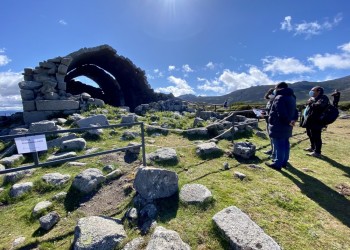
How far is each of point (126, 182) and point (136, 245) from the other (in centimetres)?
232

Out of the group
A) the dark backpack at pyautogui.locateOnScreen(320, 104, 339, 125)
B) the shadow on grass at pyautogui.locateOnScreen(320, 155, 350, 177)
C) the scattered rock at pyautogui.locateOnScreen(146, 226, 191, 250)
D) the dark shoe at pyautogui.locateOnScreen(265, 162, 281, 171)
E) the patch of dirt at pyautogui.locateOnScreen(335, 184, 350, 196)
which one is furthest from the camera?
the dark backpack at pyautogui.locateOnScreen(320, 104, 339, 125)

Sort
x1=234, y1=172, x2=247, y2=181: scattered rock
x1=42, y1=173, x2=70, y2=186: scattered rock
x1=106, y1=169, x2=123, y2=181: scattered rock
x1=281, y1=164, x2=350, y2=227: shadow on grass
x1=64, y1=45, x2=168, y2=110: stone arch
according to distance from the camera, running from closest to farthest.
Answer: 1. x1=281, y1=164, x2=350, y2=227: shadow on grass
2. x1=42, y1=173, x2=70, y2=186: scattered rock
3. x1=234, y1=172, x2=247, y2=181: scattered rock
4. x1=106, y1=169, x2=123, y2=181: scattered rock
5. x1=64, y1=45, x2=168, y2=110: stone arch

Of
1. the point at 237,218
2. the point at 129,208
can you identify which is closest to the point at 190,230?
the point at 237,218

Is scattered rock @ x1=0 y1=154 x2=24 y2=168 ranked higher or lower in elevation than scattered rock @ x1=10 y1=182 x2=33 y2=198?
higher

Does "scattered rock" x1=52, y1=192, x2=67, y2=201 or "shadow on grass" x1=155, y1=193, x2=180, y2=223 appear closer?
"shadow on grass" x1=155, y1=193, x2=180, y2=223

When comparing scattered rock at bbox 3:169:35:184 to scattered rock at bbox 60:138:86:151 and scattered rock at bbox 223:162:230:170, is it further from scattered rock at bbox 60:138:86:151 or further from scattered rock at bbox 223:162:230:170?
scattered rock at bbox 223:162:230:170

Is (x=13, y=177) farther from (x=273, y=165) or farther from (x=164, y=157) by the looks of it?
(x=273, y=165)

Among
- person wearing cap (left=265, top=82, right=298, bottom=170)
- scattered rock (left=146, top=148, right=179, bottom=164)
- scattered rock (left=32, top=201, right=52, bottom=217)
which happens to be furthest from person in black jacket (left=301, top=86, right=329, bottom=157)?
scattered rock (left=32, top=201, right=52, bottom=217)

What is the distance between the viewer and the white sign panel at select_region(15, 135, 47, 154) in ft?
13.9

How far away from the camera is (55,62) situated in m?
14.0

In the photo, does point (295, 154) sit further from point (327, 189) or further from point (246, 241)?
point (246, 241)

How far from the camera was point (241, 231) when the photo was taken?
11.9ft

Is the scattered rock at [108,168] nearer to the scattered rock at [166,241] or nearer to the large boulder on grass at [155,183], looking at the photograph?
the large boulder on grass at [155,183]

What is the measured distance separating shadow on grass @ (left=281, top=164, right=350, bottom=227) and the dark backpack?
7.68 ft
